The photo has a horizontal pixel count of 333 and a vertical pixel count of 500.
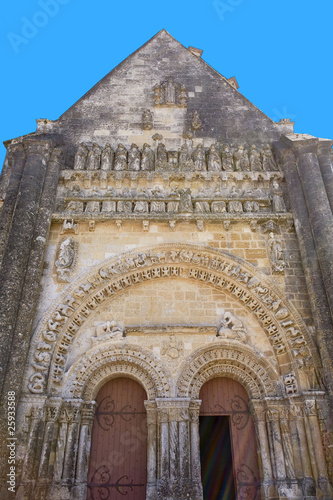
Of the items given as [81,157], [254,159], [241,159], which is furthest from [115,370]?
[254,159]

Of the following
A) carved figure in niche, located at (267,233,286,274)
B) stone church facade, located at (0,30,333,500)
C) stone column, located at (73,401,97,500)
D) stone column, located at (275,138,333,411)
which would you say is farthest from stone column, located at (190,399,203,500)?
carved figure in niche, located at (267,233,286,274)

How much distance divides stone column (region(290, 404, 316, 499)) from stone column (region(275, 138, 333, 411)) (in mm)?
707

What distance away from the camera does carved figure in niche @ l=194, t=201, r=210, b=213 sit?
31.4 ft

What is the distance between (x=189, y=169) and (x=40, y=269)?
4430mm

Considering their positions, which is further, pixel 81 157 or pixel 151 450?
pixel 81 157

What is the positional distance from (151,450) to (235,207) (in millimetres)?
5561

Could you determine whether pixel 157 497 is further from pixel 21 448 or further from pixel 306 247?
pixel 306 247

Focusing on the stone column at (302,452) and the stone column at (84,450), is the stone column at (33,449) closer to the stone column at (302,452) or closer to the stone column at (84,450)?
the stone column at (84,450)

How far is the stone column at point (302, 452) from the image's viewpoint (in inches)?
272

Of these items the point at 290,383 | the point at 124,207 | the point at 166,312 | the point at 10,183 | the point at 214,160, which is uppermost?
the point at 214,160

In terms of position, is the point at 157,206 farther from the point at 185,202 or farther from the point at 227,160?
the point at 227,160

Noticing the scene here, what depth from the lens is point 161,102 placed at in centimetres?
1173

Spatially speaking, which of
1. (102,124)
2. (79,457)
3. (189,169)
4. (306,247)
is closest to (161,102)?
(102,124)

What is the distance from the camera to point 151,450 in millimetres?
7457
